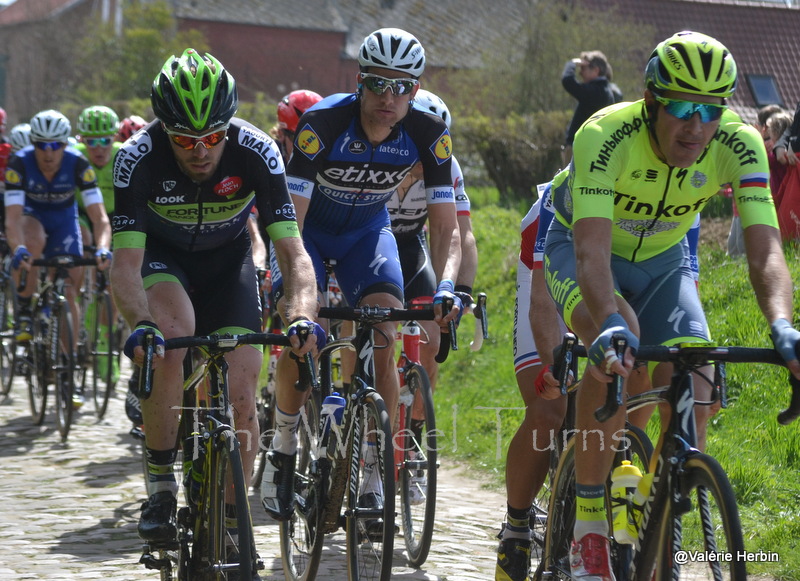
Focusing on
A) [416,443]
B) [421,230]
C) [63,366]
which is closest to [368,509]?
[416,443]

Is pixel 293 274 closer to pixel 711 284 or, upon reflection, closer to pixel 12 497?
pixel 12 497

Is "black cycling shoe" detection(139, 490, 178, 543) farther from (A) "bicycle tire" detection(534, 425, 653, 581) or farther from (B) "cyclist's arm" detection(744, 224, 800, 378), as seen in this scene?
(B) "cyclist's arm" detection(744, 224, 800, 378)

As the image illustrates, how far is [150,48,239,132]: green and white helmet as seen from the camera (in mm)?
4664

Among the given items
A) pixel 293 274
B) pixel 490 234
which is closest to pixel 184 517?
pixel 293 274

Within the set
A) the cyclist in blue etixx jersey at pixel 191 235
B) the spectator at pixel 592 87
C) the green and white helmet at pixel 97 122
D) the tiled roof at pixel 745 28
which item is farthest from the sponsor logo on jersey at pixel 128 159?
the tiled roof at pixel 745 28

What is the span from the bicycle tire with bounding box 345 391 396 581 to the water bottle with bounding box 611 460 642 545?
100 centimetres

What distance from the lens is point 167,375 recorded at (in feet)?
16.1

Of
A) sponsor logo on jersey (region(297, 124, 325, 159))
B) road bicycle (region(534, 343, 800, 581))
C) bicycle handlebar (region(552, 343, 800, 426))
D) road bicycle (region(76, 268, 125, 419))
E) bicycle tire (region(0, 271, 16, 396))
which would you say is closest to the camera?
road bicycle (region(534, 343, 800, 581))

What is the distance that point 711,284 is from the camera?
32.6 feet

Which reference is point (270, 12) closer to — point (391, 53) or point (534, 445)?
point (391, 53)

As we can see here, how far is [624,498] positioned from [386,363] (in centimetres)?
170

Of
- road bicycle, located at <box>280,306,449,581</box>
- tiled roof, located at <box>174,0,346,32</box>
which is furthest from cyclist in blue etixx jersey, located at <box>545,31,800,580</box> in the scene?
tiled roof, located at <box>174,0,346,32</box>

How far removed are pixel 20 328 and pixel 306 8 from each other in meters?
43.7

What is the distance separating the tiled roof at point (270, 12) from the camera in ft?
163
